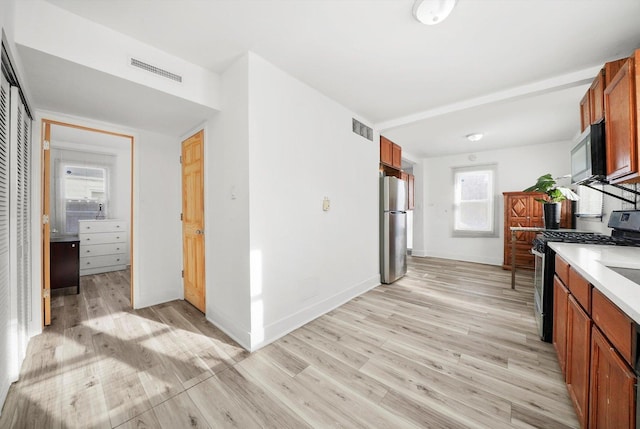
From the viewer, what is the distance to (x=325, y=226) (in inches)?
112

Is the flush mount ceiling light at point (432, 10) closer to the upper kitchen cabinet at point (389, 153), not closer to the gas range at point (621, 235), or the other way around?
the gas range at point (621, 235)

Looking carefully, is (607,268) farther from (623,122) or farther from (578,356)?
(623,122)

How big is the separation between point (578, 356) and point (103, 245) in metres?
6.16

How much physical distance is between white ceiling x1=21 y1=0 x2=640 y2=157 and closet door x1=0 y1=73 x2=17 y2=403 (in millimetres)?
439

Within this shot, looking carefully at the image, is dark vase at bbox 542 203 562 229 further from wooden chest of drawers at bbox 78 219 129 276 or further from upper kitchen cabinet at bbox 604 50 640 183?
wooden chest of drawers at bbox 78 219 129 276

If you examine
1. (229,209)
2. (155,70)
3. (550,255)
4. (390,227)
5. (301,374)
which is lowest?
(301,374)

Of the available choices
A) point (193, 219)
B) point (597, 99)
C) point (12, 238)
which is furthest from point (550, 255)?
point (12, 238)

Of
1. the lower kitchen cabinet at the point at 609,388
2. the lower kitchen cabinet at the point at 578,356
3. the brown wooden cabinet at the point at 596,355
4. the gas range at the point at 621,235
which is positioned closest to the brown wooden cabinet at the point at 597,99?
the gas range at the point at 621,235

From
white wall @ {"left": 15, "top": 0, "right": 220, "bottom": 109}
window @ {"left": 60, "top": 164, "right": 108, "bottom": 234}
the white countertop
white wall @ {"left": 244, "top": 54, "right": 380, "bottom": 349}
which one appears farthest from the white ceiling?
window @ {"left": 60, "top": 164, "right": 108, "bottom": 234}

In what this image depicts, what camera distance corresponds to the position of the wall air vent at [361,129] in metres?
3.36

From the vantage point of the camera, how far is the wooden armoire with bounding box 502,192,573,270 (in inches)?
181

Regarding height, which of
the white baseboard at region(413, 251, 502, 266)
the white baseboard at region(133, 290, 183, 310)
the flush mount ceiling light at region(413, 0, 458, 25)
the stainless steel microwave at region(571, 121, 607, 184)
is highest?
the flush mount ceiling light at region(413, 0, 458, 25)

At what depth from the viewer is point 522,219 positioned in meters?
4.73

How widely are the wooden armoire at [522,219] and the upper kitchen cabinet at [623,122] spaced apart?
11.0 ft
